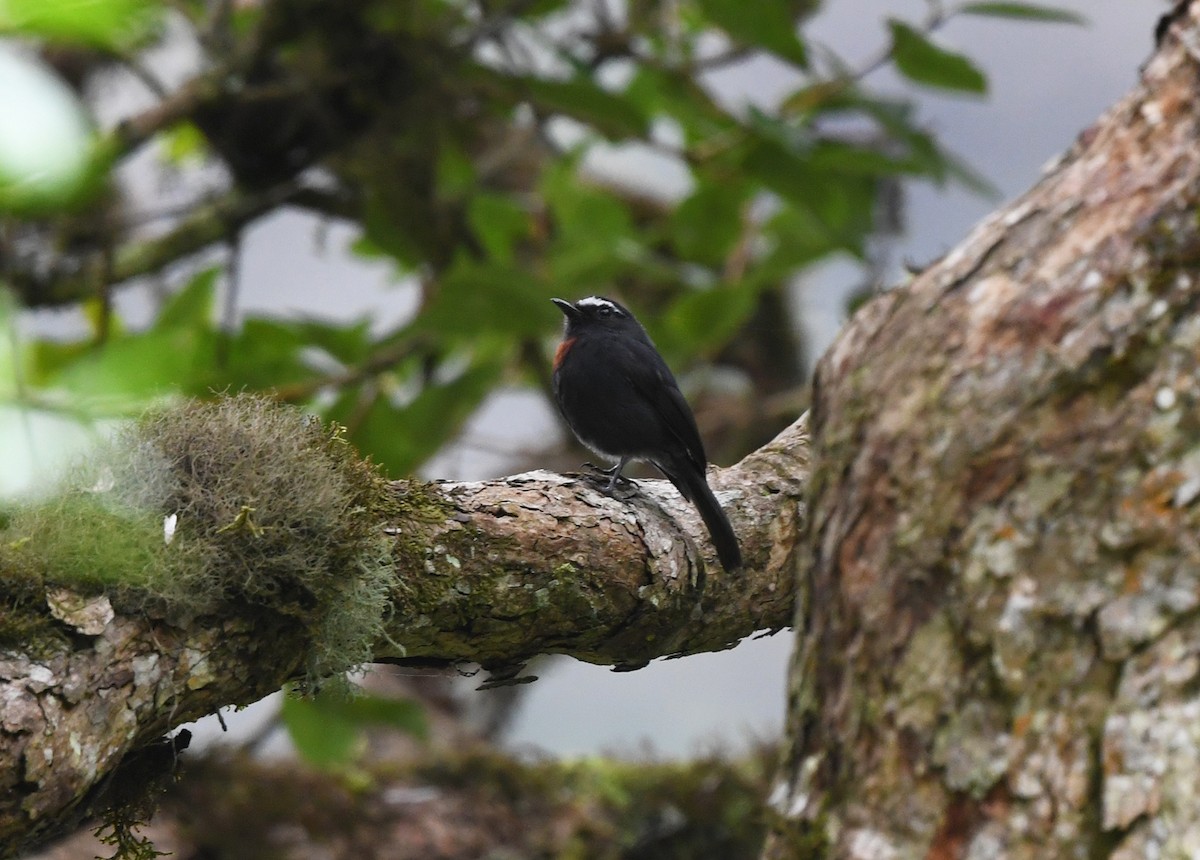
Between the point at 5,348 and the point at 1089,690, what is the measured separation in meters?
1.43

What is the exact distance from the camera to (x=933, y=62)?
16.1 feet

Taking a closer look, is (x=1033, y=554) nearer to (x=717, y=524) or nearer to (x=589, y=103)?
(x=717, y=524)

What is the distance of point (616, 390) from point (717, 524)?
68.3 inches

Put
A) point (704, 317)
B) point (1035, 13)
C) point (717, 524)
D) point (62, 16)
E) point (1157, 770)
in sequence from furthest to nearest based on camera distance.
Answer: point (704, 317), point (1035, 13), point (717, 524), point (1157, 770), point (62, 16)

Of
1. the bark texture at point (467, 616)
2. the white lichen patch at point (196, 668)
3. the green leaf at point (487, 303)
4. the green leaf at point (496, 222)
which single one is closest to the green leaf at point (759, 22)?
the green leaf at point (487, 303)

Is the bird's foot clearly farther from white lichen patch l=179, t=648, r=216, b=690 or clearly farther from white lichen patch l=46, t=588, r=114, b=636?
white lichen patch l=46, t=588, r=114, b=636

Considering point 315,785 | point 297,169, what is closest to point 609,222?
point 297,169

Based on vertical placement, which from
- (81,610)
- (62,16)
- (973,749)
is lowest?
(81,610)

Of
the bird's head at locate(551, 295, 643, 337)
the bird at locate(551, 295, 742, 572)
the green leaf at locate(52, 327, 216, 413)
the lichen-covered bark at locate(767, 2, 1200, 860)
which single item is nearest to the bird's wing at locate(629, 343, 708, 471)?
the bird at locate(551, 295, 742, 572)

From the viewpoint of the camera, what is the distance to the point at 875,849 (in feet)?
5.44

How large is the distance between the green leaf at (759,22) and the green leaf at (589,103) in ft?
1.88

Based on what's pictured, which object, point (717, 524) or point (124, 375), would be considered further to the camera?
point (717, 524)

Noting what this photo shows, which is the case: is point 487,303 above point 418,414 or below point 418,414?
above

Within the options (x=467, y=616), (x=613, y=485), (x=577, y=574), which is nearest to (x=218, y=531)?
(x=467, y=616)
